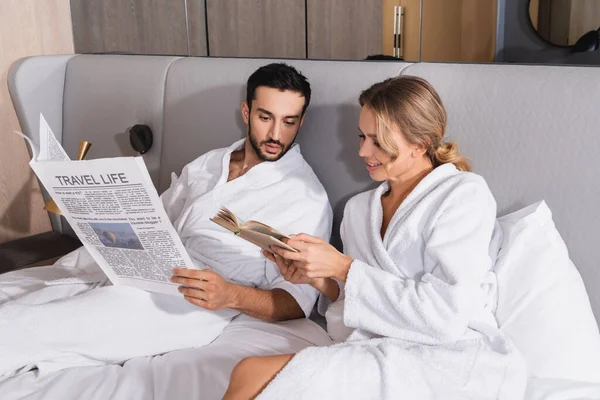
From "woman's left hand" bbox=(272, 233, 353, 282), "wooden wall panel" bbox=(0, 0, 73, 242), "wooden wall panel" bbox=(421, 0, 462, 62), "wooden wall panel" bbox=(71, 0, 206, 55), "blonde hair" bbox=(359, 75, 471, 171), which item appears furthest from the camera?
"wooden wall panel" bbox=(71, 0, 206, 55)

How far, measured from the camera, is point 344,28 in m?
2.82

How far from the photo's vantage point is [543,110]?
56.2 inches

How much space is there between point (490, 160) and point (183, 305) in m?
0.75

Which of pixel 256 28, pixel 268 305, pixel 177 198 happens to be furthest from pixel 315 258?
pixel 256 28

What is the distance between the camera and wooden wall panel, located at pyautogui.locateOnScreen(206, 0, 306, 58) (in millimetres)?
2930

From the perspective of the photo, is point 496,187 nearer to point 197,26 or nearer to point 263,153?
point 263,153

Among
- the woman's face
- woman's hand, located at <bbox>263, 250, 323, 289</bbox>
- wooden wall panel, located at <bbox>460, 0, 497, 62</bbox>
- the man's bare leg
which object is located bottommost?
the man's bare leg

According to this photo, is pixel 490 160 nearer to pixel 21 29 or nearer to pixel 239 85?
pixel 239 85

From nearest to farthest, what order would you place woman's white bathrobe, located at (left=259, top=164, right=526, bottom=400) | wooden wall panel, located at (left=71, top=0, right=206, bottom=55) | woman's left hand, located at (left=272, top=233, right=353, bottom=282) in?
woman's white bathrobe, located at (left=259, top=164, right=526, bottom=400)
woman's left hand, located at (left=272, top=233, right=353, bottom=282)
wooden wall panel, located at (left=71, top=0, right=206, bottom=55)

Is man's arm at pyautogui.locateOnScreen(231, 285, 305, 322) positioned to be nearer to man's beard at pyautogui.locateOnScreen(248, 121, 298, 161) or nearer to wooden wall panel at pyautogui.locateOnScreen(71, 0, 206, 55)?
man's beard at pyautogui.locateOnScreen(248, 121, 298, 161)

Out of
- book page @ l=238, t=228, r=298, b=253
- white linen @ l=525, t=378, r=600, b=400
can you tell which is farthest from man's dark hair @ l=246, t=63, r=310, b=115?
white linen @ l=525, t=378, r=600, b=400

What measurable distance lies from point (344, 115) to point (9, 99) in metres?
1.51

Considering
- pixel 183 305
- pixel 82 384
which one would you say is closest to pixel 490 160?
pixel 183 305

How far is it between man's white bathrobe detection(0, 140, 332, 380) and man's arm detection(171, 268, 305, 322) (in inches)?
1.3
